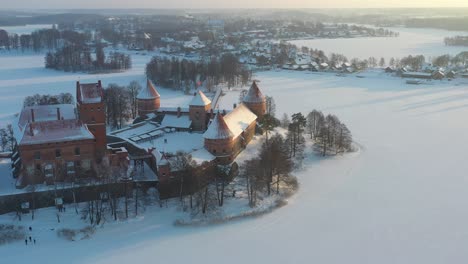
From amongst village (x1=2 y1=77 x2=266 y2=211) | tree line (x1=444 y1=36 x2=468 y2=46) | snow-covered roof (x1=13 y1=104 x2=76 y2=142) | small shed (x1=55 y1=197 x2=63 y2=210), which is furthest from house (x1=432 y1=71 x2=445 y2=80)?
small shed (x1=55 y1=197 x2=63 y2=210)

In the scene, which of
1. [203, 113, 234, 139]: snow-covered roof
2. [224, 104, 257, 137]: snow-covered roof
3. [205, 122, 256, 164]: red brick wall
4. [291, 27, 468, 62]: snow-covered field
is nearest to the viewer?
[203, 113, 234, 139]: snow-covered roof

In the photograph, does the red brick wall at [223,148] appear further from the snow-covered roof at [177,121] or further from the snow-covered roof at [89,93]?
the snow-covered roof at [89,93]

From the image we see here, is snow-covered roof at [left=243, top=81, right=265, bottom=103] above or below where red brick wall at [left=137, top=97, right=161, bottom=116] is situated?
above

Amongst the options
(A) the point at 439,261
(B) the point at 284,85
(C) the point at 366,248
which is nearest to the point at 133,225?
(C) the point at 366,248

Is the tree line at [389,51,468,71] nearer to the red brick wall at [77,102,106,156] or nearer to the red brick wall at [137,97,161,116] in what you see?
the red brick wall at [137,97,161,116]

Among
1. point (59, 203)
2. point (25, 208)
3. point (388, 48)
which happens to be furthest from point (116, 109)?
point (388, 48)

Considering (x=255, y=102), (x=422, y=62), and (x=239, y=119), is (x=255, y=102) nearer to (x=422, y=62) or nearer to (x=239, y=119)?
(x=239, y=119)

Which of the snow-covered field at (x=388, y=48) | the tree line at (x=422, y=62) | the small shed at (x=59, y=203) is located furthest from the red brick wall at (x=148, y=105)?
the snow-covered field at (x=388, y=48)

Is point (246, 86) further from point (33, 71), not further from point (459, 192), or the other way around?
point (459, 192)
